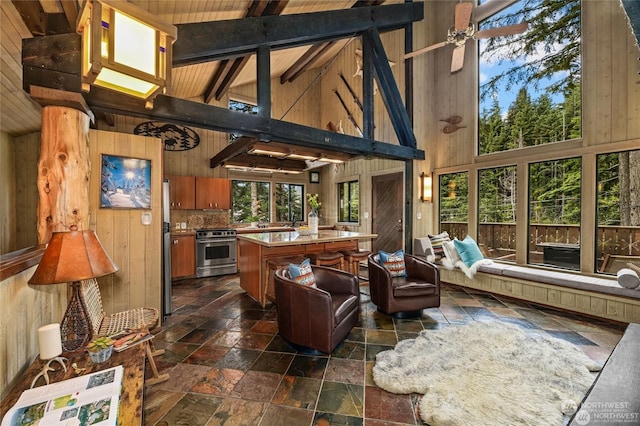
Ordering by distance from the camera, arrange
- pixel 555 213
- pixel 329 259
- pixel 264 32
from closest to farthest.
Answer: pixel 264 32
pixel 329 259
pixel 555 213

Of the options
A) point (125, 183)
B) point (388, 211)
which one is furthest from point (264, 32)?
point (388, 211)

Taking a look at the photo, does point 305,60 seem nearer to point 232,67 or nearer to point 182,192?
point 232,67

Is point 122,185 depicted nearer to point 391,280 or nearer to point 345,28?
point 391,280

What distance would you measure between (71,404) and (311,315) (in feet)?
5.69

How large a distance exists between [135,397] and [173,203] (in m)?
5.16

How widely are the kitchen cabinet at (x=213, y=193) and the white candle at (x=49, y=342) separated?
16.0 feet

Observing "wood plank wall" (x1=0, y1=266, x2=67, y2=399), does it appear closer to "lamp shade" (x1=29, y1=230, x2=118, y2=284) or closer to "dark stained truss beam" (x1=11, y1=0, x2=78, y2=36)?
"lamp shade" (x1=29, y1=230, x2=118, y2=284)

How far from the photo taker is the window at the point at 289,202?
7.87 metres

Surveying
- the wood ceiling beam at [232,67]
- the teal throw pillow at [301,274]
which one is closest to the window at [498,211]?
the teal throw pillow at [301,274]

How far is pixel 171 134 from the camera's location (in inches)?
210

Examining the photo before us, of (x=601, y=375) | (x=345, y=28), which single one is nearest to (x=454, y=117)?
(x=345, y=28)

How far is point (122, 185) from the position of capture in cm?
276

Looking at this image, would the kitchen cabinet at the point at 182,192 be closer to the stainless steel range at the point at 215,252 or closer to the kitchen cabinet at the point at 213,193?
the kitchen cabinet at the point at 213,193

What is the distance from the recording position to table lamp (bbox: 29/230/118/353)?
1399 millimetres
